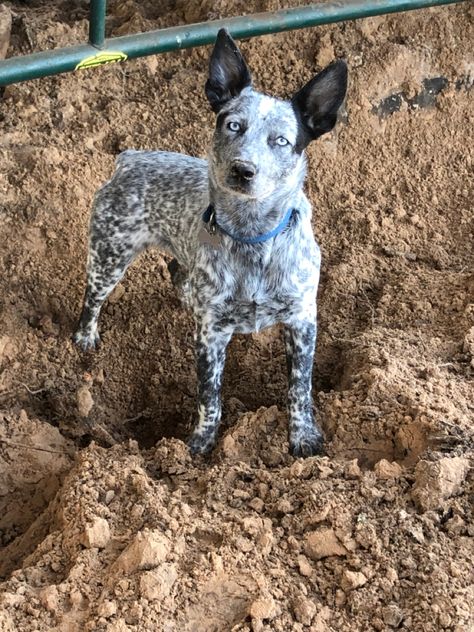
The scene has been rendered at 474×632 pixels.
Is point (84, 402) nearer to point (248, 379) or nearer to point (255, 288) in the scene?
point (248, 379)

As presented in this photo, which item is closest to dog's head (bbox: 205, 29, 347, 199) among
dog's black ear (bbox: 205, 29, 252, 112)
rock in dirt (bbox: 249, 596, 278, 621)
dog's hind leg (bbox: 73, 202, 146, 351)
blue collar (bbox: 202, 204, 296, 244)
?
dog's black ear (bbox: 205, 29, 252, 112)

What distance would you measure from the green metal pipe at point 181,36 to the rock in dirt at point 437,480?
2072 mm

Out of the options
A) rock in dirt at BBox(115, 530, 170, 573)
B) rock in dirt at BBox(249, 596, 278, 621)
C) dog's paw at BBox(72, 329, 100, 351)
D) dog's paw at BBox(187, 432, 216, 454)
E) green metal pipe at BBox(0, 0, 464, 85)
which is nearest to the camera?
rock in dirt at BBox(249, 596, 278, 621)

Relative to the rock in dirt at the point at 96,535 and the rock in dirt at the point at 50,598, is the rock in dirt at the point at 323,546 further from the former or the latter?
the rock in dirt at the point at 50,598

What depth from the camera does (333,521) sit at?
303cm

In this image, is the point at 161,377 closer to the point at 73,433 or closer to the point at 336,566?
the point at 73,433

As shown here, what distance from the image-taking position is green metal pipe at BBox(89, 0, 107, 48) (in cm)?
341

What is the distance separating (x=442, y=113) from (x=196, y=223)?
86.6 inches

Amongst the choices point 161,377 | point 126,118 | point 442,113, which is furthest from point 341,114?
point 161,377

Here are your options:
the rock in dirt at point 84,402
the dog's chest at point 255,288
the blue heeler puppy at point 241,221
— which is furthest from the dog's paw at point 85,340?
the dog's chest at point 255,288

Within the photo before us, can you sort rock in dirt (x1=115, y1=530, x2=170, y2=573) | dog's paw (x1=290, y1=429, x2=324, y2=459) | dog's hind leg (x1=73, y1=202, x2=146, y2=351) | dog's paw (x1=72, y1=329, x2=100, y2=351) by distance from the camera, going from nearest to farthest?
rock in dirt (x1=115, y1=530, x2=170, y2=573), dog's paw (x1=290, y1=429, x2=324, y2=459), dog's hind leg (x1=73, y1=202, x2=146, y2=351), dog's paw (x1=72, y1=329, x2=100, y2=351)

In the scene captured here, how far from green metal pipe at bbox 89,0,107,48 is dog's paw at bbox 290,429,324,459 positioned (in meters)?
1.90

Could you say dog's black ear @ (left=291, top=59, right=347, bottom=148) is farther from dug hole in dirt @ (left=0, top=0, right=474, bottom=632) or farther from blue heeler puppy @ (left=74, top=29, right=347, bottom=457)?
dug hole in dirt @ (left=0, top=0, right=474, bottom=632)

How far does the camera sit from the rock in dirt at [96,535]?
2959mm
